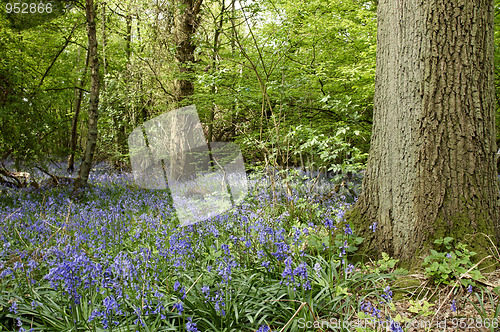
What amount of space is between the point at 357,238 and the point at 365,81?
164 inches

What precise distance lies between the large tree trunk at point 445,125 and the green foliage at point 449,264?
10cm

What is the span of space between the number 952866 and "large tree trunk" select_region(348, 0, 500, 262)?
7607 millimetres

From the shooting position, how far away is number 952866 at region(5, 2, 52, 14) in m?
6.52

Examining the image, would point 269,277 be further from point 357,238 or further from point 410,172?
point 410,172

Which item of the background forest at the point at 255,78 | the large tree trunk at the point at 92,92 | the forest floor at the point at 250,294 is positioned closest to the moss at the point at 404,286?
the forest floor at the point at 250,294

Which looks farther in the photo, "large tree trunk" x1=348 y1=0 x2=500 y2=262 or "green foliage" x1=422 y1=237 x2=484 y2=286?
"large tree trunk" x1=348 y1=0 x2=500 y2=262

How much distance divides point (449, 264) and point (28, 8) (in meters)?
9.02

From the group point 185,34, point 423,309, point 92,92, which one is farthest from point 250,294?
point 185,34

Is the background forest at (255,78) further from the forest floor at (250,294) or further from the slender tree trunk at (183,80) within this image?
the forest floor at (250,294)

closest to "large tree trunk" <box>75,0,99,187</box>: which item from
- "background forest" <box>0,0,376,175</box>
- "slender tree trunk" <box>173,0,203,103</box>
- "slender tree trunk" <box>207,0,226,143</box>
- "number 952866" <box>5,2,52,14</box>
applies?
"background forest" <box>0,0,376,175</box>

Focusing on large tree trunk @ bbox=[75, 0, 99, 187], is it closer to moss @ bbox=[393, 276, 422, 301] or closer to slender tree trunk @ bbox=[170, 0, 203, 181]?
slender tree trunk @ bbox=[170, 0, 203, 181]

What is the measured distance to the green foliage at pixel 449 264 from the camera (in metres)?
2.01

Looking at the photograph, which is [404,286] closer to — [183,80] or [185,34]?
[183,80]

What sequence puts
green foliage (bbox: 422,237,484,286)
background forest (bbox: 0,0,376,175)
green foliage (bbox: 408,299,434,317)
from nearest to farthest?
1. green foliage (bbox: 408,299,434,317)
2. green foliage (bbox: 422,237,484,286)
3. background forest (bbox: 0,0,376,175)
